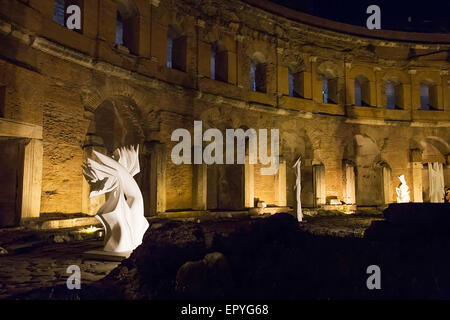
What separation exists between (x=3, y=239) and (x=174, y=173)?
6.35 m

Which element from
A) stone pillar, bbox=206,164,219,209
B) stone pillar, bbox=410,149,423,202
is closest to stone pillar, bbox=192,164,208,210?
stone pillar, bbox=206,164,219,209


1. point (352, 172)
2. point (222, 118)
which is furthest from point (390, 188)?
point (222, 118)

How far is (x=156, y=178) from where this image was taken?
41.7ft

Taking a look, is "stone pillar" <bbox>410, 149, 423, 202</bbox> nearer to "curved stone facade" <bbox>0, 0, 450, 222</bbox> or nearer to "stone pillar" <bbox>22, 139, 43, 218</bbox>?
"curved stone facade" <bbox>0, 0, 450, 222</bbox>

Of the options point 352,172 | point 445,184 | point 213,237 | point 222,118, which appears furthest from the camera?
point 445,184

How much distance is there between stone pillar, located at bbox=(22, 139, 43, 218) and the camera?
9.16 metres

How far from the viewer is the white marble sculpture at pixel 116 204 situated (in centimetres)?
687

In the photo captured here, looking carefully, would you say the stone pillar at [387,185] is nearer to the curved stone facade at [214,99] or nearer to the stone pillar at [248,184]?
the curved stone facade at [214,99]

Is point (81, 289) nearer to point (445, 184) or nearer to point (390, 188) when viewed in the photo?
point (390, 188)

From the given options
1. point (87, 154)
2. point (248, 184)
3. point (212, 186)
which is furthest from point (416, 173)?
point (87, 154)

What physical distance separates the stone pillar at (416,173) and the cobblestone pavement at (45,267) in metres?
17.6

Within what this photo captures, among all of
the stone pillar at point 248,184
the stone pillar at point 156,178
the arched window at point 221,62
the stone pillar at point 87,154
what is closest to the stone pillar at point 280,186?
the stone pillar at point 248,184

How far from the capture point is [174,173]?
13555 millimetres
